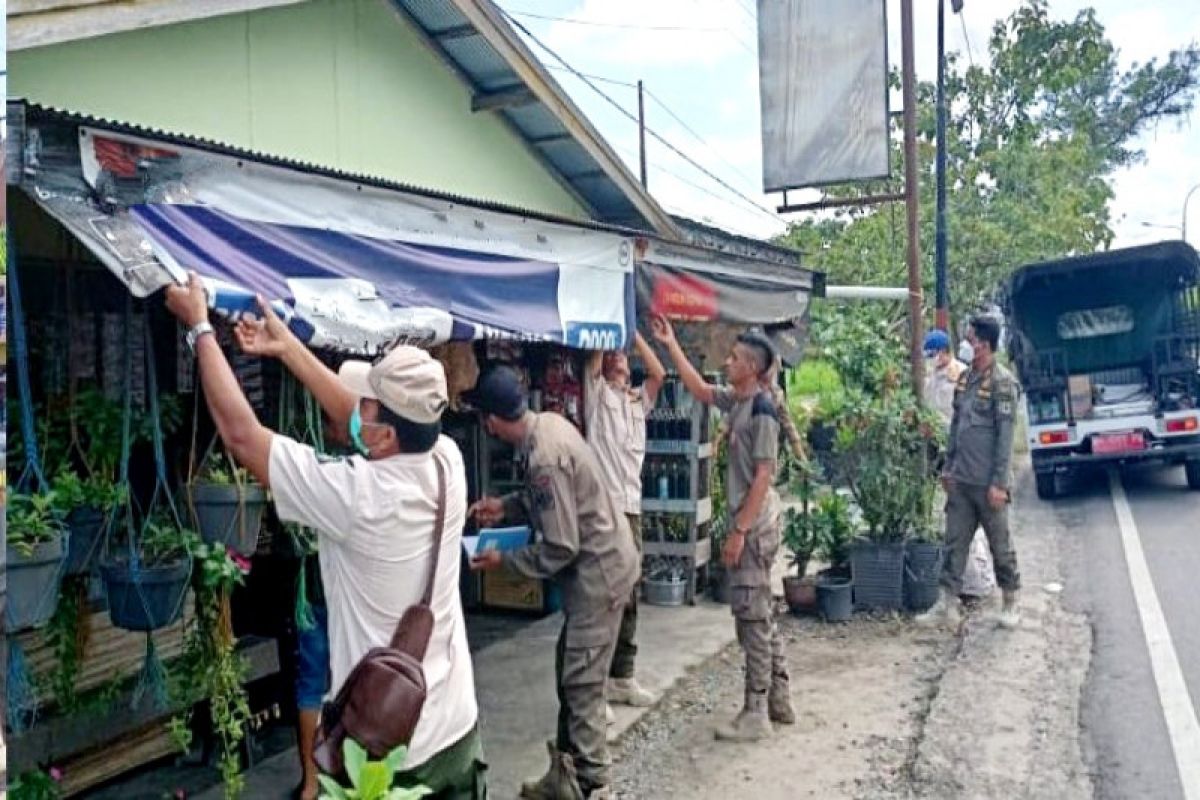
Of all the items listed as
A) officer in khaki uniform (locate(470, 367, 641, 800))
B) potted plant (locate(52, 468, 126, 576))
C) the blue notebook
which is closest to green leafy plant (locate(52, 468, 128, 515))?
potted plant (locate(52, 468, 126, 576))

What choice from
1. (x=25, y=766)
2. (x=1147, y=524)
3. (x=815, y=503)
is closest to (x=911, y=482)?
(x=815, y=503)

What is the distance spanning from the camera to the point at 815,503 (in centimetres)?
838

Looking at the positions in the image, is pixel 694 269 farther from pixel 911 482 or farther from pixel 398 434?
pixel 398 434

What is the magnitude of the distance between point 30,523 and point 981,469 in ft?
19.9

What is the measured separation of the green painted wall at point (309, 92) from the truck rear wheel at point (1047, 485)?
7.92 m

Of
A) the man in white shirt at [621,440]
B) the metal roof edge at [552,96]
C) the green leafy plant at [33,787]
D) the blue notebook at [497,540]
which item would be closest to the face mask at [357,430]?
the blue notebook at [497,540]

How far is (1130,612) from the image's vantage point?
305 inches

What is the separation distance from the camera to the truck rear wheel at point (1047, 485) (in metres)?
13.0

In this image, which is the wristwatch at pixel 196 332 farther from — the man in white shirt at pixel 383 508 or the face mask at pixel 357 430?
the face mask at pixel 357 430

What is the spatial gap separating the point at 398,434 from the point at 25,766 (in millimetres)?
2284

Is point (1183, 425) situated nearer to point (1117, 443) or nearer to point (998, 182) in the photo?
point (1117, 443)

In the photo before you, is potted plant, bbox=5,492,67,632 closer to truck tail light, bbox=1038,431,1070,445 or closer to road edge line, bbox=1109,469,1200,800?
road edge line, bbox=1109,469,1200,800

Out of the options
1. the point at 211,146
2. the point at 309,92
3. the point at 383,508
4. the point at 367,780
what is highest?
the point at 309,92

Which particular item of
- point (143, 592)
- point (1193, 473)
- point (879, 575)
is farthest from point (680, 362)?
point (1193, 473)
